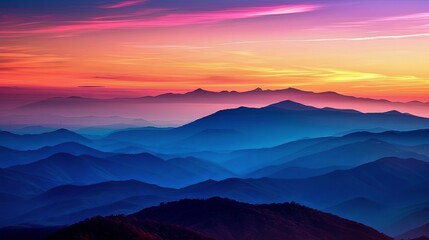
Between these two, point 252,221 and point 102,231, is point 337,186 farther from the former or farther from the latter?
point 102,231

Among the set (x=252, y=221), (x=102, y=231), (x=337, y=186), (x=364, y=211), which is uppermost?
(x=102, y=231)

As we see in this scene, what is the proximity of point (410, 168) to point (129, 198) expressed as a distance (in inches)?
3107

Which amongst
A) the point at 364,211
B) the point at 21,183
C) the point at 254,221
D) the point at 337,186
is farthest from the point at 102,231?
the point at 21,183

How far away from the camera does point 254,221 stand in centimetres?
6366

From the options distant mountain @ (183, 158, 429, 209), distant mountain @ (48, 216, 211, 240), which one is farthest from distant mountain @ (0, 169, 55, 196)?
distant mountain @ (48, 216, 211, 240)

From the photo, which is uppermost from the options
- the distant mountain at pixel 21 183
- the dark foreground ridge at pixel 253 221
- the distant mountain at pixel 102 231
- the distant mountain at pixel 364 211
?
the distant mountain at pixel 102 231

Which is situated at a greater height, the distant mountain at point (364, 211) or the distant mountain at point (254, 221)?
the distant mountain at point (254, 221)

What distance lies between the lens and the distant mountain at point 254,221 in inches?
2443

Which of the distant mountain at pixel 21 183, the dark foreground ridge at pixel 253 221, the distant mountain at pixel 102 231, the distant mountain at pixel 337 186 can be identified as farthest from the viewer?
the distant mountain at pixel 21 183

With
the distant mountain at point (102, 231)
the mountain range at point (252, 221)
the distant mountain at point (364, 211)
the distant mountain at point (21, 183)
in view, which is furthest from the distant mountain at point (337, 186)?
the distant mountain at point (102, 231)

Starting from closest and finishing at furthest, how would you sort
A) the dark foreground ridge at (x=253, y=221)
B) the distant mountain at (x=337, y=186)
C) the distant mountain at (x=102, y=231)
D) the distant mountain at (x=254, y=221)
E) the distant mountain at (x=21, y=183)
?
the distant mountain at (x=102, y=231)
the dark foreground ridge at (x=253, y=221)
the distant mountain at (x=254, y=221)
the distant mountain at (x=337, y=186)
the distant mountain at (x=21, y=183)

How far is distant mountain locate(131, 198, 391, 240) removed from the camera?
6206 centimetres

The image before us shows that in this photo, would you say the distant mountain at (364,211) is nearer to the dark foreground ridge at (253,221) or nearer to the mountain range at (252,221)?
the mountain range at (252,221)

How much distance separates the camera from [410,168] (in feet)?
613
